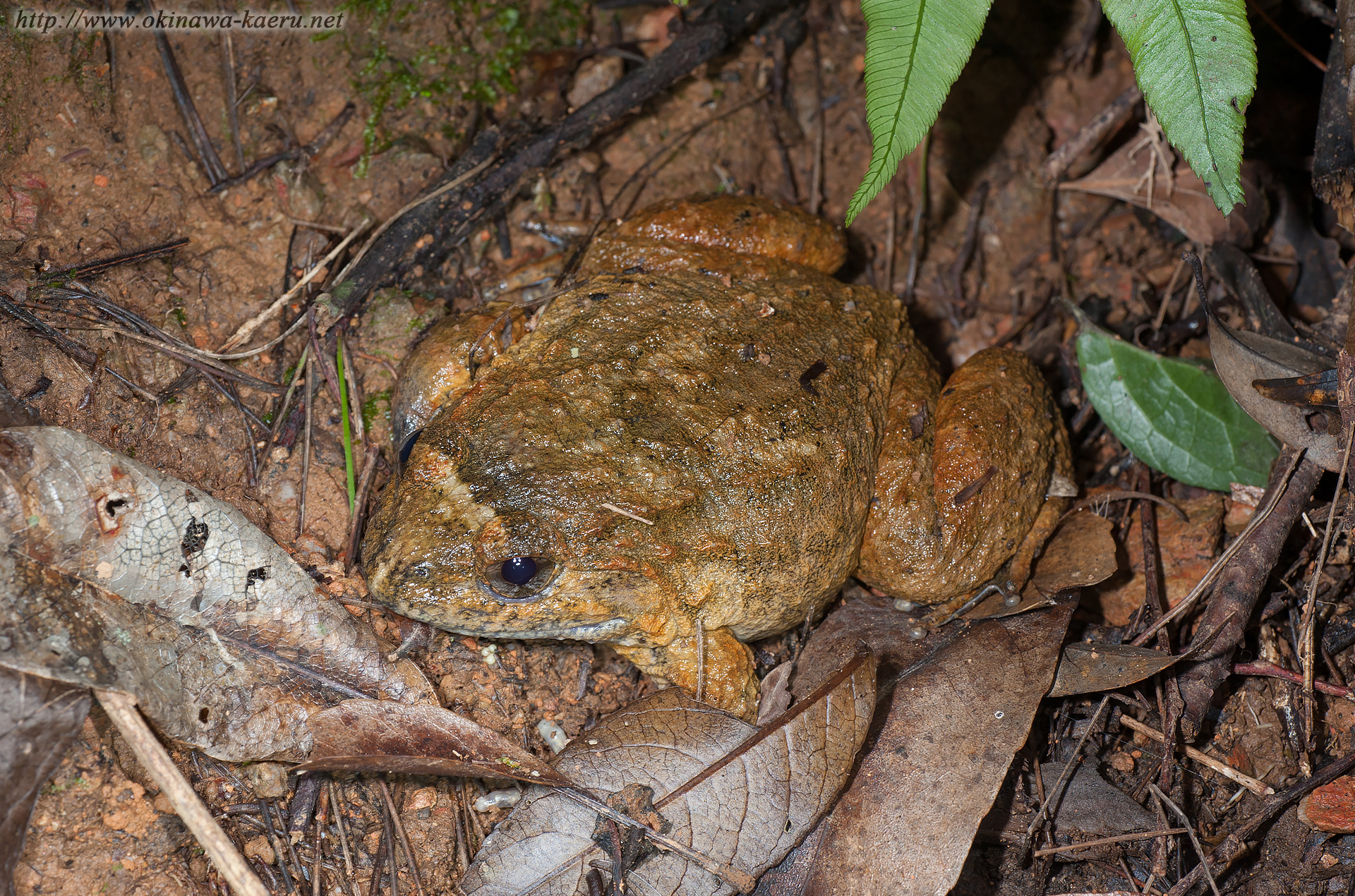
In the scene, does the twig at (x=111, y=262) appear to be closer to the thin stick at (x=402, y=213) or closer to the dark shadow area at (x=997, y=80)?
the thin stick at (x=402, y=213)

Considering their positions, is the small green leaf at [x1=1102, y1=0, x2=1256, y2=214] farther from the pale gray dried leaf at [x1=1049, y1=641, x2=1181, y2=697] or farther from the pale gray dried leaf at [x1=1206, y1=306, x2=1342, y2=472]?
the pale gray dried leaf at [x1=1049, y1=641, x2=1181, y2=697]

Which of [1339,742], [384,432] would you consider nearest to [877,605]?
[1339,742]

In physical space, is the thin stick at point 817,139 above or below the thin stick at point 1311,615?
above

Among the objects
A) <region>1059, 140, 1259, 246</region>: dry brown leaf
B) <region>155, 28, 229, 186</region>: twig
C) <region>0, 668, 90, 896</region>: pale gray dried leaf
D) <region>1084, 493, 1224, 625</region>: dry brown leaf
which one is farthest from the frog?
<region>1059, 140, 1259, 246</region>: dry brown leaf

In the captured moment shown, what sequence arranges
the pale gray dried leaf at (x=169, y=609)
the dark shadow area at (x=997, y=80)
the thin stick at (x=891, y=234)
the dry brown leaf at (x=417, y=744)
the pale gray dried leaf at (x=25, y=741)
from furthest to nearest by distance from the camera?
the dark shadow area at (x=997, y=80) → the thin stick at (x=891, y=234) → the dry brown leaf at (x=417, y=744) → the pale gray dried leaf at (x=169, y=609) → the pale gray dried leaf at (x=25, y=741)

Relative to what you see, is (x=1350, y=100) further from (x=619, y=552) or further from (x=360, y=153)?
(x=360, y=153)

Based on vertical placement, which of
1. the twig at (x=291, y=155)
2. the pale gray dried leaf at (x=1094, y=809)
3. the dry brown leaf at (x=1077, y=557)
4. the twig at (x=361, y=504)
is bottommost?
the pale gray dried leaf at (x=1094, y=809)

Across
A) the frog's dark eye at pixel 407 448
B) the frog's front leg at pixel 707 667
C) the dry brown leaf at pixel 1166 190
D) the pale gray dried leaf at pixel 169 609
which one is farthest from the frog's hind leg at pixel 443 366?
the dry brown leaf at pixel 1166 190
